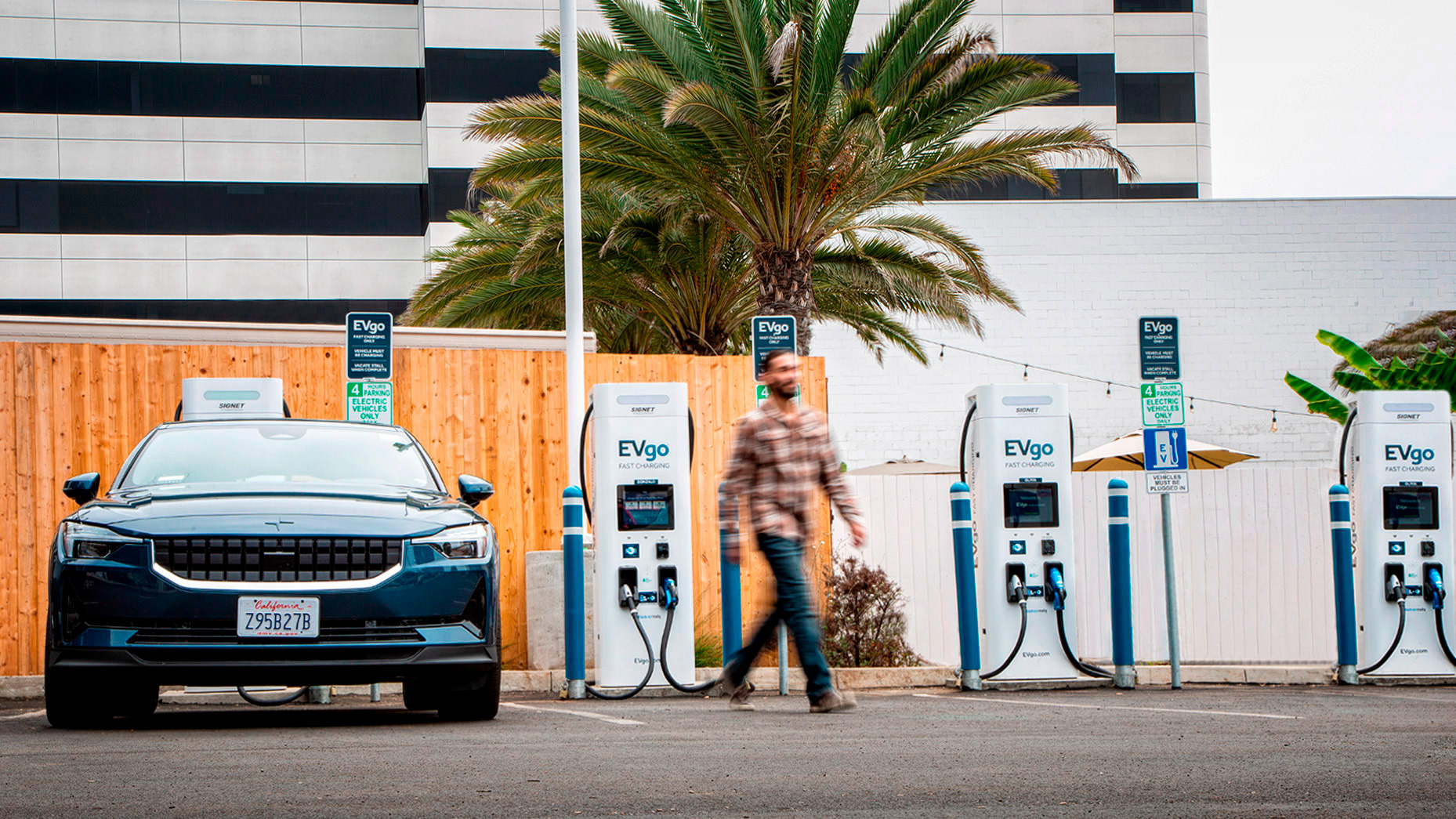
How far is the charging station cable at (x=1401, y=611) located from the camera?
1149 cm

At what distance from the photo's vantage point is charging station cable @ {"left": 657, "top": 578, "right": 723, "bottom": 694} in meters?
10.2

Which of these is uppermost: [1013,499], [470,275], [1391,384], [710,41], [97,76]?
[97,76]

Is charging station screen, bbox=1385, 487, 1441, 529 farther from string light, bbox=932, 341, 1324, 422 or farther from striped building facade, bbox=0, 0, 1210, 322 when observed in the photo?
striped building facade, bbox=0, 0, 1210, 322

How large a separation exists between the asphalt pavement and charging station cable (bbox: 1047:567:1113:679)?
6.40 feet

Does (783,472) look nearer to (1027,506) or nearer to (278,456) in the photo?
(278,456)

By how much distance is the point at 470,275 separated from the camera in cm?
2077

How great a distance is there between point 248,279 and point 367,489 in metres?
30.6

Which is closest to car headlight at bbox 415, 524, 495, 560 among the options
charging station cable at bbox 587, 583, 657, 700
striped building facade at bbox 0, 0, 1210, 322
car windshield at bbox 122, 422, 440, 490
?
car windshield at bbox 122, 422, 440, 490

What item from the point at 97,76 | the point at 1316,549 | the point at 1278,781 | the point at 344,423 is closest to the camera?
the point at 1278,781

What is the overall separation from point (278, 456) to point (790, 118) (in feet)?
28.9

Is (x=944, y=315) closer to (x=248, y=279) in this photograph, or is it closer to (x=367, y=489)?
(x=367, y=489)

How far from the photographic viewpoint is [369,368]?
36.9 ft

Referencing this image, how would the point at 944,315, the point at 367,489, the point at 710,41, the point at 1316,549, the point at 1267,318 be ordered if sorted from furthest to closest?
the point at 1267,318
the point at 944,315
the point at 710,41
the point at 1316,549
the point at 367,489

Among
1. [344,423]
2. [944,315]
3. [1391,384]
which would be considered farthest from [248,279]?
[344,423]
